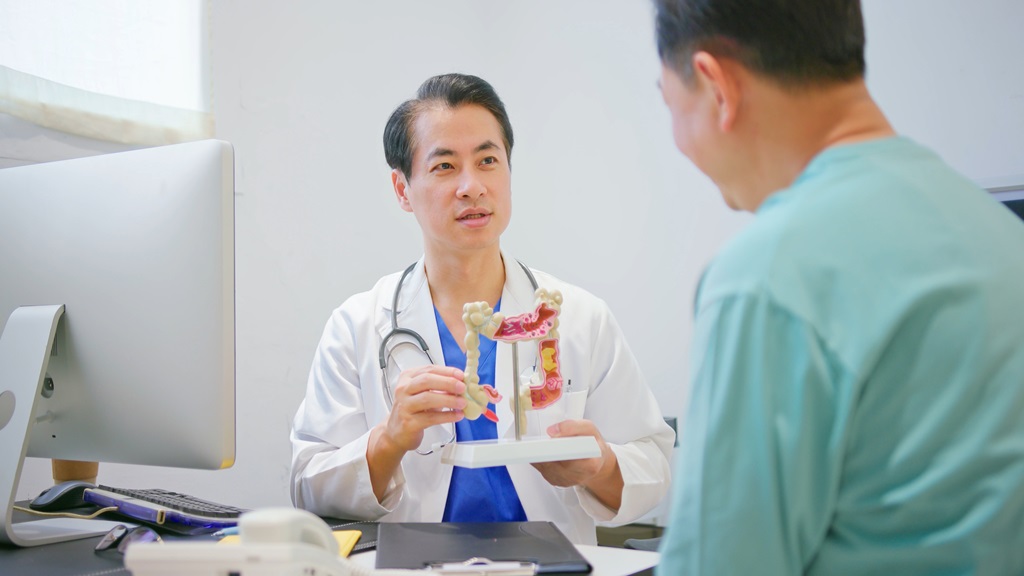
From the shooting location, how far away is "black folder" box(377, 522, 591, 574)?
1.08 meters

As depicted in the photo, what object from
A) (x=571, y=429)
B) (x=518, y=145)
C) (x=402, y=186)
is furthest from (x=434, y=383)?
(x=518, y=145)

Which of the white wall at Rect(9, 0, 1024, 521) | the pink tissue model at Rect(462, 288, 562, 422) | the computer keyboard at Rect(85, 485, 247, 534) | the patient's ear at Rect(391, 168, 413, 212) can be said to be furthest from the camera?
the white wall at Rect(9, 0, 1024, 521)

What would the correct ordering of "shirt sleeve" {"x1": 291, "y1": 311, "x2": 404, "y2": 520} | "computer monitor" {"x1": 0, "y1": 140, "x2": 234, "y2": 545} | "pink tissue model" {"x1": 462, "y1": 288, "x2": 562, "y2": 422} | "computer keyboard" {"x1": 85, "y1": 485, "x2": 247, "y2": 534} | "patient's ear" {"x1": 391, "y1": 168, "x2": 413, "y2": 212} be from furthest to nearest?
"patient's ear" {"x1": 391, "y1": 168, "x2": 413, "y2": 212}, "shirt sleeve" {"x1": 291, "y1": 311, "x2": 404, "y2": 520}, "pink tissue model" {"x1": 462, "y1": 288, "x2": 562, "y2": 422}, "computer keyboard" {"x1": 85, "y1": 485, "x2": 247, "y2": 534}, "computer monitor" {"x1": 0, "y1": 140, "x2": 234, "y2": 545}

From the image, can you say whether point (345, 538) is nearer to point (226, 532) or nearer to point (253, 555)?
point (226, 532)

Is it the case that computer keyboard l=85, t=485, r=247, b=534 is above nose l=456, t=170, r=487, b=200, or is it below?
below

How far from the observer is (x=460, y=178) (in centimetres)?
184

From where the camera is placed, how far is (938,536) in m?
0.66

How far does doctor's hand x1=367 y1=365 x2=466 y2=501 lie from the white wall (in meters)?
1.36

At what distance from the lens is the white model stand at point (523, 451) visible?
54.1 inches

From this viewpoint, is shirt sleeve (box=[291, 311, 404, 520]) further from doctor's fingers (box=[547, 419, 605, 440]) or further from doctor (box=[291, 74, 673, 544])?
doctor's fingers (box=[547, 419, 605, 440])

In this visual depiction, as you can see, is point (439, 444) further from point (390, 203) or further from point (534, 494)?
point (390, 203)

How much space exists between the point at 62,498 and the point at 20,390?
316 millimetres

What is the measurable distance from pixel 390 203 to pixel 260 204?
2.03ft

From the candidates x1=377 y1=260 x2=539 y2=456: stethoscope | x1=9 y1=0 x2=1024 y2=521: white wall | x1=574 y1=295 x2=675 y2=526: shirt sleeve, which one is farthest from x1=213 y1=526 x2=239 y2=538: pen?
x1=9 y1=0 x2=1024 y2=521: white wall
